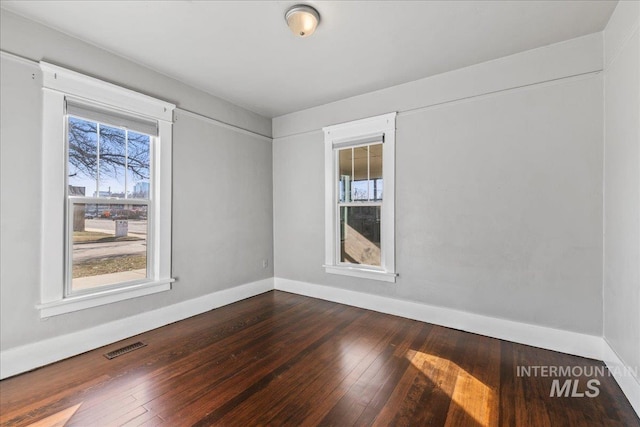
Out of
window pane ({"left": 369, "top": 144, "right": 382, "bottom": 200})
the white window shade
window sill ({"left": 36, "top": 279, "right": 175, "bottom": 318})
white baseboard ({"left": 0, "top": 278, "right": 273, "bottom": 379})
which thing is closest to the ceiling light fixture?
window pane ({"left": 369, "top": 144, "right": 382, "bottom": 200})

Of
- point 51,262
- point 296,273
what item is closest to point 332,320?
point 296,273

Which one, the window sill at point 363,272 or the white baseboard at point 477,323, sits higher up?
the window sill at point 363,272

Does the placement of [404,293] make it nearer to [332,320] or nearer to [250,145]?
[332,320]

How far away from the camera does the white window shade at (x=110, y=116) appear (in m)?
2.58

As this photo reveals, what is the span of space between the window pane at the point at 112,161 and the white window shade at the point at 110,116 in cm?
9

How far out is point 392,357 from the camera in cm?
251

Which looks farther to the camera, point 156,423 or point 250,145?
point 250,145

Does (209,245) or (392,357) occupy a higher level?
(209,245)

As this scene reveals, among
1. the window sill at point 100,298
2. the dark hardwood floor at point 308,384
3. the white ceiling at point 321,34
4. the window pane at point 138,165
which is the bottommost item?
Result: the dark hardwood floor at point 308,384

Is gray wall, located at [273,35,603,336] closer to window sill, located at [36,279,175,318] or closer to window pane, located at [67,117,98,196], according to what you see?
window sill, located at [36,279,175,318]

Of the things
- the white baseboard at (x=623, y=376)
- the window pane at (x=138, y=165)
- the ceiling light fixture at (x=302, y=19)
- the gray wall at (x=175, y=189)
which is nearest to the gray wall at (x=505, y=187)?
the white baseboard at (x=623, y=376)

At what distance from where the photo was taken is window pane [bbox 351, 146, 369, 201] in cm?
388

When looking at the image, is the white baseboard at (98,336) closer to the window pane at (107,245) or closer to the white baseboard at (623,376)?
the window pane at (107,245)

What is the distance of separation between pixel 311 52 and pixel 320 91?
0.92m
